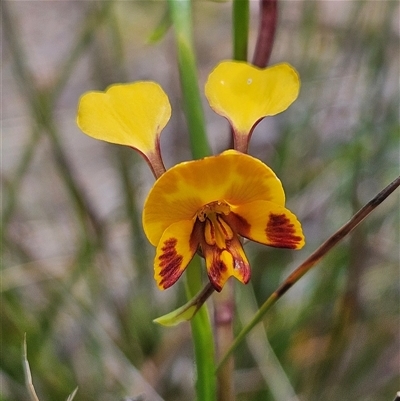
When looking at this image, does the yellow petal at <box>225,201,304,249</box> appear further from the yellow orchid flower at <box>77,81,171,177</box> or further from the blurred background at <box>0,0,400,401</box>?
the blurred background at <box>0,0,400,401</box>

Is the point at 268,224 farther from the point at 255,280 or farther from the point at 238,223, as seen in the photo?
the point at 255,280

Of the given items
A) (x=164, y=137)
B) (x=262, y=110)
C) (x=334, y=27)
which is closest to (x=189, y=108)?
(x=262, y=110)

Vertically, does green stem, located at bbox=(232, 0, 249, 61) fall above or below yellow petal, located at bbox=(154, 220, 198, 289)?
above

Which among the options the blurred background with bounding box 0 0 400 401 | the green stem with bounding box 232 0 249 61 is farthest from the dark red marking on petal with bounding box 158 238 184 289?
the blurred background with bounding box 0 0 400 401

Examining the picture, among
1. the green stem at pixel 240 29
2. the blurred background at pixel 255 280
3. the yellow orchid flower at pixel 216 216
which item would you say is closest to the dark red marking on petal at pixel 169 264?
the yellow orchid flower at pixel 216 216

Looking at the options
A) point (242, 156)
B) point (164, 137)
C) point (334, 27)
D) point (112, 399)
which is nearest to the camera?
point (242, 156)

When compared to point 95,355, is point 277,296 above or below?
above

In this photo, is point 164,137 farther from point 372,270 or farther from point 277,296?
point 277,296

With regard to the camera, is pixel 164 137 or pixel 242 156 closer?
pixel 242 156
